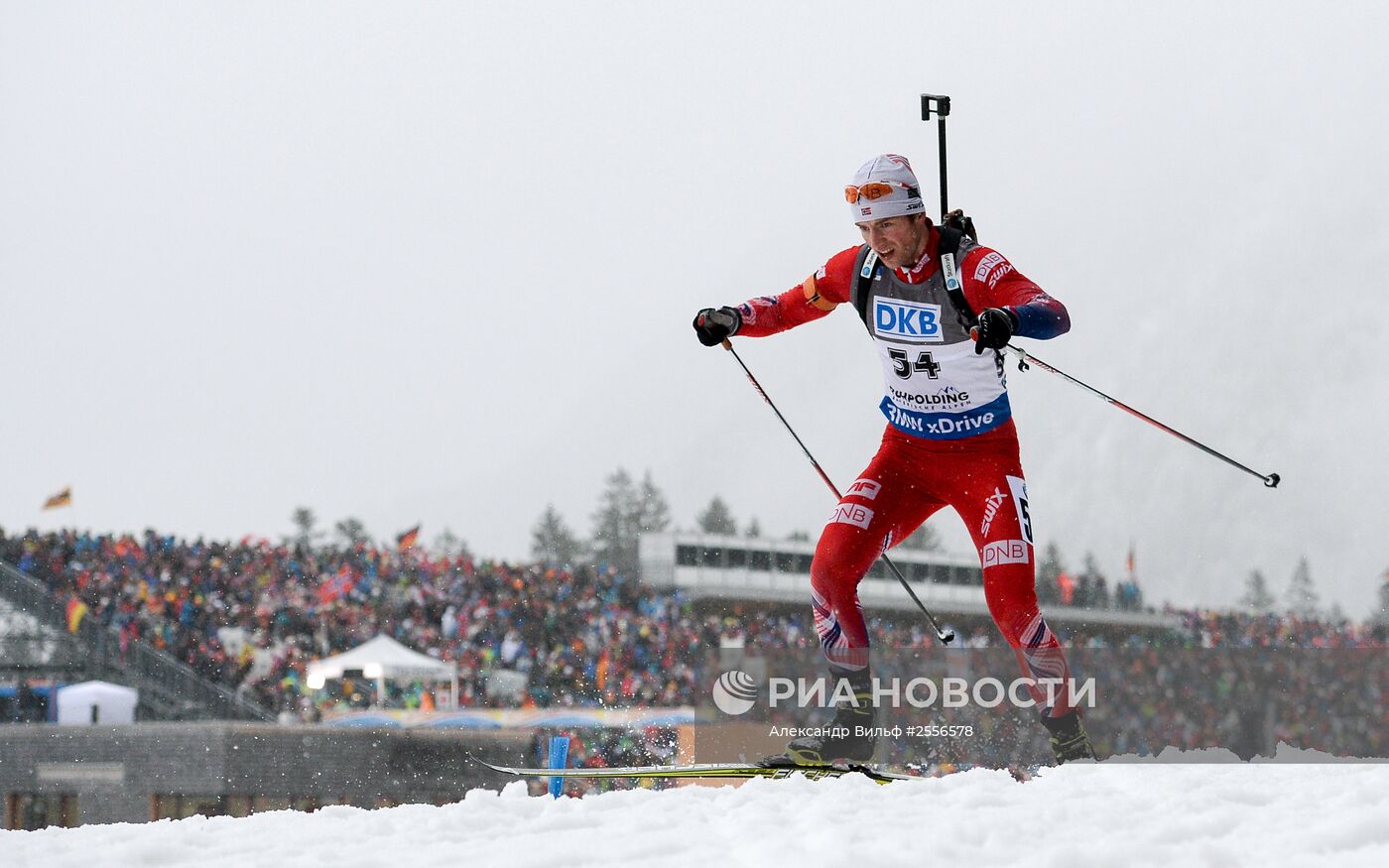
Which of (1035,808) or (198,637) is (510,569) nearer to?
(198,637)

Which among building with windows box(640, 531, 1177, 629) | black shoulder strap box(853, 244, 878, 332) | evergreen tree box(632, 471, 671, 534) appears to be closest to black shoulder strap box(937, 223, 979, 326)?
black shoulder strap box(853, 244, 878, 332)

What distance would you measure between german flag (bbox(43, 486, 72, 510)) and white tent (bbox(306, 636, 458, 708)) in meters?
10.8

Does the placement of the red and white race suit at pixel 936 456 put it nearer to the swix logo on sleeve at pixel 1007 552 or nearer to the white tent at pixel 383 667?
the swix logo on sleeve at pixel 1007 552

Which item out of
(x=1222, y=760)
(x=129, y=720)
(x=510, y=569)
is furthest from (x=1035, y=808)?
(x=510, y=569)

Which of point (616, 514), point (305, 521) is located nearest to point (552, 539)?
point (616, 514)

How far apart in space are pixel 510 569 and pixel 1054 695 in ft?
50.3

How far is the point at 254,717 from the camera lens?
51.7 feet

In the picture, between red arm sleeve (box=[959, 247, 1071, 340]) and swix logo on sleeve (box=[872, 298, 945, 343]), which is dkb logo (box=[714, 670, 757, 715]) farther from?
red arm sleeve (box=[959, 247, 1071, 340])

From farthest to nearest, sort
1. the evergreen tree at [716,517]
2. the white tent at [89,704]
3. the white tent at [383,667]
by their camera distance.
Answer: the evergreen tree at [716,517], the white tent at [383,667], the white tent at [89,704]

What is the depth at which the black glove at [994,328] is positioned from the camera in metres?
4.87

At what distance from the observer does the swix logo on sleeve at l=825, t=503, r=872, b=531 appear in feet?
18.9

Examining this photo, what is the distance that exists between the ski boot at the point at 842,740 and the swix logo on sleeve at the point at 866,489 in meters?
0.82

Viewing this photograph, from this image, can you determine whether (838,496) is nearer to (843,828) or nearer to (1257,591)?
(843,828)

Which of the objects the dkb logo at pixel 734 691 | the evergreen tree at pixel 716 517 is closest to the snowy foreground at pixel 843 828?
the dkb logo at pixel 734 691
